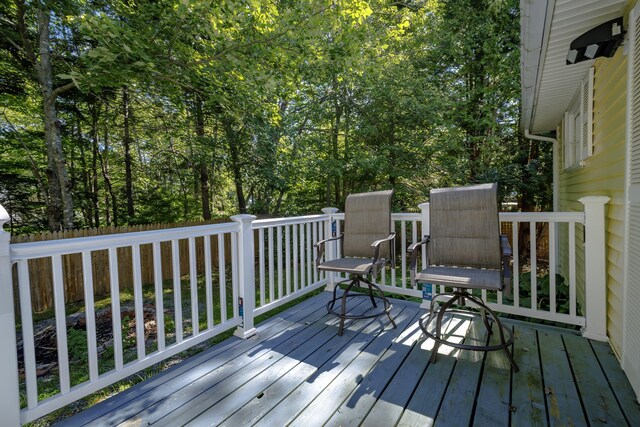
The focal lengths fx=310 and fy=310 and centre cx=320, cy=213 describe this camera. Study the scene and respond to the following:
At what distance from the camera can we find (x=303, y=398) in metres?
1.86

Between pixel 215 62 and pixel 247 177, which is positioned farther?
pixel 247 177

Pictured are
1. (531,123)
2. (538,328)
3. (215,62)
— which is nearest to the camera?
(538,328)

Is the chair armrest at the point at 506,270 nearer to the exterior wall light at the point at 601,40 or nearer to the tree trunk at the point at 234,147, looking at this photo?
the exterior wall light at the point at 601,40

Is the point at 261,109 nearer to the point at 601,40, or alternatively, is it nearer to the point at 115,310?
the point at 115,310

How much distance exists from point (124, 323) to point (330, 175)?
5353 millimetres

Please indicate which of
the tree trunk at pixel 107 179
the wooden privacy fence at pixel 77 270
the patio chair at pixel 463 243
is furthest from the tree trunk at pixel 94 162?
the patio chair at pixel 463 243

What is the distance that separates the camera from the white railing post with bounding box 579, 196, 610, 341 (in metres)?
2.48

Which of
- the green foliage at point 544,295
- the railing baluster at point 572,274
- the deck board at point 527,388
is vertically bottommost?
the green foliage at point 544,295

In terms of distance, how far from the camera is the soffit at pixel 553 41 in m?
2.04

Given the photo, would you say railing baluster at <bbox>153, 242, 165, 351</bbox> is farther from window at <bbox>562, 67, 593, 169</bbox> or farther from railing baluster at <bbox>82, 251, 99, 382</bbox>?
window at <bbox>562, 67, 593, 169</bbox>

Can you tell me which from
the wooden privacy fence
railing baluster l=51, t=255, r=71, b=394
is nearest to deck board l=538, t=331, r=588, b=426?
railing baluster l=51, t=255, r=71, b=394

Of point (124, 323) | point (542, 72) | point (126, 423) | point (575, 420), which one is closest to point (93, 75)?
point (124, 323)

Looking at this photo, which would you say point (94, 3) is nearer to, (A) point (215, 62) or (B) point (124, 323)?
(A) point (215, 62)

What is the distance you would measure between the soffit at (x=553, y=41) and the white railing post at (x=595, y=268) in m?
1.29
